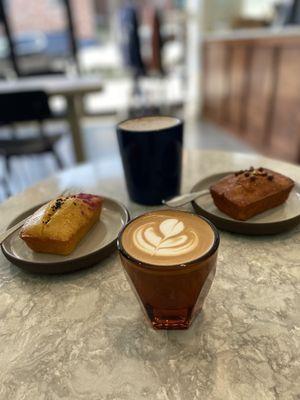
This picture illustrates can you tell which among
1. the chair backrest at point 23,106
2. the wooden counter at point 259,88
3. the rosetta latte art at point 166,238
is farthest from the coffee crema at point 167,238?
the wooden counter at point 259,88

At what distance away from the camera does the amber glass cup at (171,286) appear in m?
0.35

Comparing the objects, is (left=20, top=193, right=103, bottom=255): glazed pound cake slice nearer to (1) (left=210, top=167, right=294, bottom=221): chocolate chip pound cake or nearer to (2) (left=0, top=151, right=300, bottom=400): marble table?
(2) (left=0, top=151, right=300, bottom=400): marble table

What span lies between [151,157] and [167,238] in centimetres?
27

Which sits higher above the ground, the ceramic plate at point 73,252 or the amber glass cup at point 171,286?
the amber glass cup at point 171,286

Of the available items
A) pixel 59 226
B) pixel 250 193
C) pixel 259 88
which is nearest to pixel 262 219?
pixel 250 193

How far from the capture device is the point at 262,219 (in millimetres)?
560

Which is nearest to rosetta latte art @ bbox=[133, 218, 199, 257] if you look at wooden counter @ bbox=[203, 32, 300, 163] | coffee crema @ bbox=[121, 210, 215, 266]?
coffee crema @ bbox=[121, 210, 215, 266]

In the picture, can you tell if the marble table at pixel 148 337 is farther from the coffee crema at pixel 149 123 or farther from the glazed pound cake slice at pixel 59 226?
the coffee crema at pixel 149 123

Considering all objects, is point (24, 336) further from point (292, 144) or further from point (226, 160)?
point (292, 144)

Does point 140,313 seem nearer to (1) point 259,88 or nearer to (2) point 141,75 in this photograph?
(1) point 259,88

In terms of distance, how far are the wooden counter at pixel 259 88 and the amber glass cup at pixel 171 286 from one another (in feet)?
6.91

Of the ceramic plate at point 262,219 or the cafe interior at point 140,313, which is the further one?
the ceramic plate at point 262,219

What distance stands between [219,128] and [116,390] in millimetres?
3342

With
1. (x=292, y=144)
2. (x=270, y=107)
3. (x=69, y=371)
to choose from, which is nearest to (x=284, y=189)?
(x=69, y=371)
